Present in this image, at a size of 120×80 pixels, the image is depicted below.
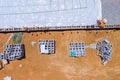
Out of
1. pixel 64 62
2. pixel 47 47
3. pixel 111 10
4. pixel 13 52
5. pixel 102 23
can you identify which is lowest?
pixel 64 62

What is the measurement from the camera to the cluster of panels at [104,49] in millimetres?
11430

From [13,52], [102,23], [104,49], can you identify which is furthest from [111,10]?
[13,52]

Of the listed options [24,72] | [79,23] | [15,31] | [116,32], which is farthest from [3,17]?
[116,32]

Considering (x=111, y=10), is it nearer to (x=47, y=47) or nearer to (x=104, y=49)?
(x=104, y=49)

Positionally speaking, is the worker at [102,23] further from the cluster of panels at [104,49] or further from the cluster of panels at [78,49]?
the cluster of panels at [78,49]

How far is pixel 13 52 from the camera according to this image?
37.7 feet

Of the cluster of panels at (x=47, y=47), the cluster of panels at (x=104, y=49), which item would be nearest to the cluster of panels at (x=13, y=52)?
the cluster of panels at (x=47, y=47)

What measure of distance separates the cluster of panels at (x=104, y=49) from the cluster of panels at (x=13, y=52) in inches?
130

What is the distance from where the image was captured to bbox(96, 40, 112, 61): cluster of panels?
37.5 feet

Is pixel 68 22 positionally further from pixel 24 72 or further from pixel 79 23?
pixel 24 72

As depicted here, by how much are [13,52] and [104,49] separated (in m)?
3.89

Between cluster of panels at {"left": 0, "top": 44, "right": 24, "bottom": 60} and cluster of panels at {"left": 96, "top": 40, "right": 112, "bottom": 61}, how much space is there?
3.29 metres

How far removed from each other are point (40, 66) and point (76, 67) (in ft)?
5.12

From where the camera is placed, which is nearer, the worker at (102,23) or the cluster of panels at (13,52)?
the worker at (102,23)
